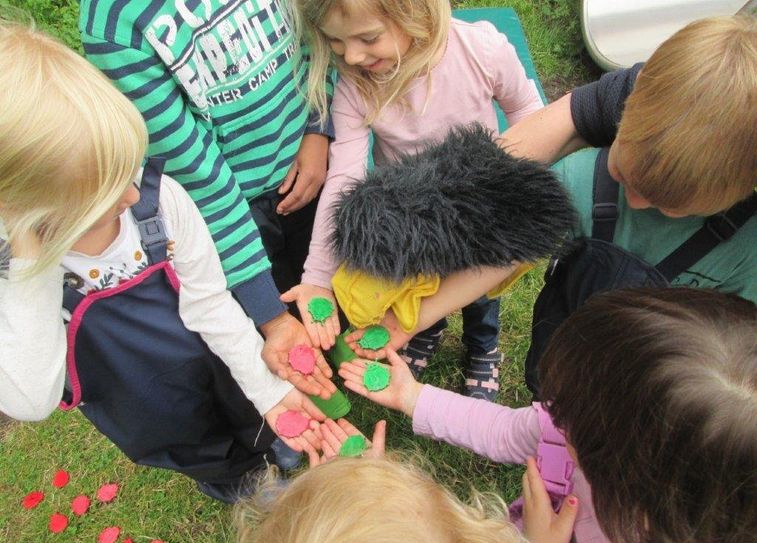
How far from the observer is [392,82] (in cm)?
160

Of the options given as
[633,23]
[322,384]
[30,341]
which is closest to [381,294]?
[322,384]

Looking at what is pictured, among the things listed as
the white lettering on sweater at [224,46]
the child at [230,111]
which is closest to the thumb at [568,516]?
the child at [230,111]

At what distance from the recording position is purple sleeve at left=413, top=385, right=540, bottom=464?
1422 millimetres

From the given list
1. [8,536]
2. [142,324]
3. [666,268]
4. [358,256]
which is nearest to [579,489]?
[666,268]

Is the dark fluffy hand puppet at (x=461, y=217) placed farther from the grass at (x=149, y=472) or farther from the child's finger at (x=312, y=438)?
the grass at (x=149, y=472)

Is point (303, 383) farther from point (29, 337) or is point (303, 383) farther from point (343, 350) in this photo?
point (29, 337)

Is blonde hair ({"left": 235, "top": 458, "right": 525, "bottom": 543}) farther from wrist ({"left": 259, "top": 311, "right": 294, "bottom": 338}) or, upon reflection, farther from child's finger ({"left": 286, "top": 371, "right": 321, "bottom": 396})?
wrist ({"left": 259, "top": 311, "right": 294, "bottom": 338})

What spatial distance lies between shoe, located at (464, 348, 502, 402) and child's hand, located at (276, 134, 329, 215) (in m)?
1.02

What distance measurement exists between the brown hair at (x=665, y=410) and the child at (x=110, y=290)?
0.81 m

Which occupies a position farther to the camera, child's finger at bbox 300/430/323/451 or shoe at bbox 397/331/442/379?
shoe at bbox 397/331/442/379

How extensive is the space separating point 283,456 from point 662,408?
1.54 meters

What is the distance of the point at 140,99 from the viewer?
49.9 inches

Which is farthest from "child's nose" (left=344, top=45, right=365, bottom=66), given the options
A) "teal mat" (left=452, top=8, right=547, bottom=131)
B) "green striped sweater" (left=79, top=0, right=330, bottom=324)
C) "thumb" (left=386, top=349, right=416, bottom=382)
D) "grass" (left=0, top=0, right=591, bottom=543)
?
"teal mat" (left=452, top=8, right=547, bottom=131)

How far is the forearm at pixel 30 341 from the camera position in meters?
1.06
